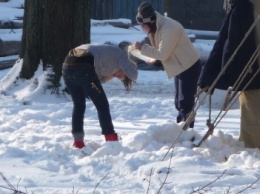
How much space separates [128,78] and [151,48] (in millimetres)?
530

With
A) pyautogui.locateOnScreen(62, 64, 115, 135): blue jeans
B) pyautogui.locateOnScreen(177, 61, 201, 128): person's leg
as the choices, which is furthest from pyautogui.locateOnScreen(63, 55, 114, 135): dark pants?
pyautogui.locateOnScreen(177, 61, 201, 128): person's leg

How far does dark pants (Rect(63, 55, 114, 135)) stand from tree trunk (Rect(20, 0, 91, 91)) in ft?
13.6

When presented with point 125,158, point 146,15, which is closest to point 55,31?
point 146,15

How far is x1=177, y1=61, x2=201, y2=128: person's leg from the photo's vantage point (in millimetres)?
8914

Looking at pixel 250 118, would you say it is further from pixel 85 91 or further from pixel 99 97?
pixel 85 91

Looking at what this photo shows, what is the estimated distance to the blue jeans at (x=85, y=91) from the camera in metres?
8.02

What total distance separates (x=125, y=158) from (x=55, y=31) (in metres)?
5.36

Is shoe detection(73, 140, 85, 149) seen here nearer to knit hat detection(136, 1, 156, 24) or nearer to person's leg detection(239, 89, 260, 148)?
knit hat detection(136, 1, 156, 24)

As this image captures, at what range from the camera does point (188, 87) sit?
893 cm

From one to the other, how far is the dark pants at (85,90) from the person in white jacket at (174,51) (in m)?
0.71

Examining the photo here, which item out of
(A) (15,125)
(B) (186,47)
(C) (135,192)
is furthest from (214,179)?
(A) (15,125)

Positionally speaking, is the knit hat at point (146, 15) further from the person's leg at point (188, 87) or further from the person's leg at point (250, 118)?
the person's leg at point (250, 118)

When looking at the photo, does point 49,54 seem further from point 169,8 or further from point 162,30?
point 169,8

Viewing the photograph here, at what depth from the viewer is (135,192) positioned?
6.36m
